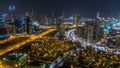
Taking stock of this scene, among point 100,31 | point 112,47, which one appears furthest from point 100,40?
point 112,47

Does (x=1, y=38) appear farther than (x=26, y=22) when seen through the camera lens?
No

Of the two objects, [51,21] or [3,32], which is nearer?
[3,32]

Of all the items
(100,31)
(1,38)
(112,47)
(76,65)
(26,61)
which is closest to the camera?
(76,65)

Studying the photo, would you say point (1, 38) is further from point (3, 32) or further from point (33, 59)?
point (33, 59)

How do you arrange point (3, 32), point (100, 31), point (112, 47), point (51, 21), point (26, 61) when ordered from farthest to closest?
point (51, 21)
point (3, 32)
point (100, 31)
point (112, 47)
point (26, 61)

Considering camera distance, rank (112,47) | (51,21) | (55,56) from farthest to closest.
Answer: (51,21)
(112,47)
(55,56)

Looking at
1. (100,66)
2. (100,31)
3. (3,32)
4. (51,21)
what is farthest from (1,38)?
(51,21)

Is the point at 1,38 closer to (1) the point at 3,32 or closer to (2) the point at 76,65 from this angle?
(1) the point at 3,32

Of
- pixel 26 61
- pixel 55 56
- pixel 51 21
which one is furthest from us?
pixel 51 21

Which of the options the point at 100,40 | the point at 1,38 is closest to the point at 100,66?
the point at 100,40
